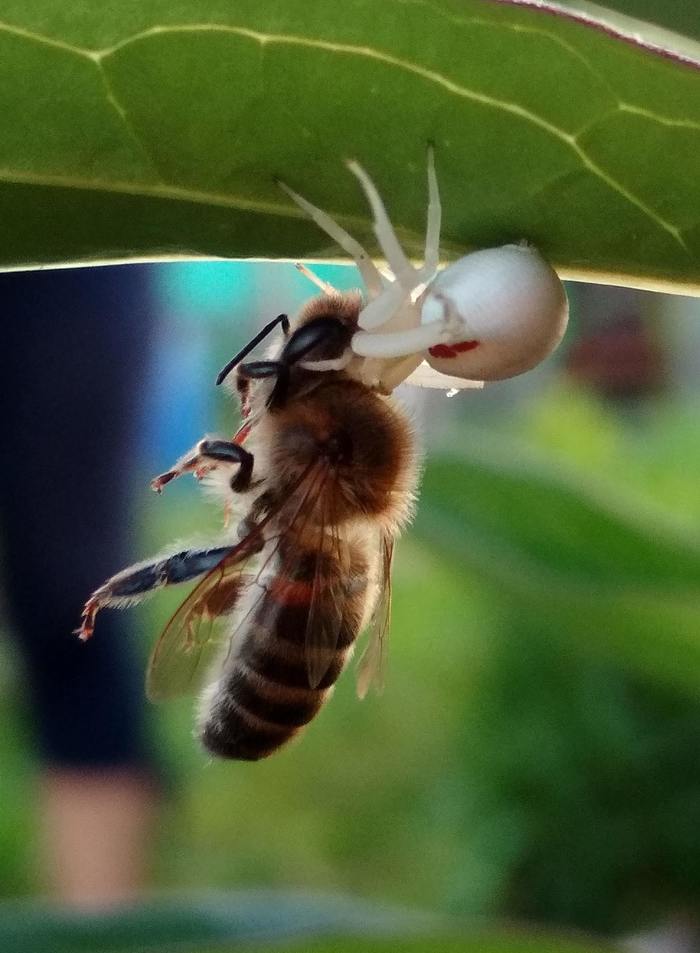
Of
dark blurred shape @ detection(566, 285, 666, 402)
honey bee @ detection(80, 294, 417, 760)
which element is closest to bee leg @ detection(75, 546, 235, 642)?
honey bee @ detection(80, 294, 417, 760)

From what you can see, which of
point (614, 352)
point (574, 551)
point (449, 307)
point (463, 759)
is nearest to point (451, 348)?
point (449, 307)

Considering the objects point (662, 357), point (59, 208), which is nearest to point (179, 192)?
point (59, 208)

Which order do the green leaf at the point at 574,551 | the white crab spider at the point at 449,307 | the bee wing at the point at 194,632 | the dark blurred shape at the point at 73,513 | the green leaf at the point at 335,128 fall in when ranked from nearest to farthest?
the green leaf at the point at 335,128 → the white crab spider at the point at 449,307 → the bee wing at the point at 194,632 → the green leaf at the point at 574,551 → the dark blurred shape at the point at 73,513

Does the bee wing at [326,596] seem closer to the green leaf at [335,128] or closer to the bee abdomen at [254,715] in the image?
the bee abdomen at [254,715]

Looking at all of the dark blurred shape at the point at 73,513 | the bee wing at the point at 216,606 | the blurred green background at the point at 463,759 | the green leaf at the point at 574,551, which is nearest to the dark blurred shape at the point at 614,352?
the blurred green background at the point at 463,759

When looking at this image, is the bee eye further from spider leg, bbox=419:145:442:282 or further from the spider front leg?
the spider front leg

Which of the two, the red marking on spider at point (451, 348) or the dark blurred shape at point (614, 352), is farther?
the dark blurred shape at point (614, 352)

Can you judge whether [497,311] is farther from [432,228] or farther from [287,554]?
[287,554]
